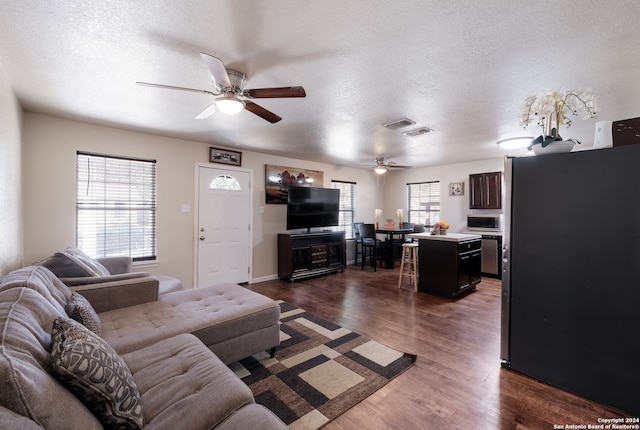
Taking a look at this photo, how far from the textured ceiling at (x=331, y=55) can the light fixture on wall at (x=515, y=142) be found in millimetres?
904

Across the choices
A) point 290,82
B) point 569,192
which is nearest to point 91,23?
point 290,82

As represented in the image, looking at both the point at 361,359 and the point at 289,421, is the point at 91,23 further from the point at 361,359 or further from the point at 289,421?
the point at 361,359

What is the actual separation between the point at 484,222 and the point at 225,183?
17.2ft

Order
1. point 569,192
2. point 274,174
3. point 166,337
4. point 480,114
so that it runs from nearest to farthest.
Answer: point 166,337 < point 569,192 < point 480,114 < point 274,174

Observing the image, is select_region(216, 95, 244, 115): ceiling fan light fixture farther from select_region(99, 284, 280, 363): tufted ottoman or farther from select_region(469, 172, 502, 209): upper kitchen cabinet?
select_region(469, 172, 502, 209): upper kitchen cabinet

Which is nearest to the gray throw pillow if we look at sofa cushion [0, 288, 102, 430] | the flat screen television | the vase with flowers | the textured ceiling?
sofa cushion [0, 288, 102, 430]

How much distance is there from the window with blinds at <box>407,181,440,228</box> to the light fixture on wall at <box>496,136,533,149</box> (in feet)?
7.74

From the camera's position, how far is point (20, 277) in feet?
5.33

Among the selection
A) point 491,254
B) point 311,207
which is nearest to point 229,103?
point 311,207

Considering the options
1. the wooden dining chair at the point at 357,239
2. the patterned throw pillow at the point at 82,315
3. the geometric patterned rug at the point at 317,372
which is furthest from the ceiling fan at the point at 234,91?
the wooden dining chair at the point at 357,239

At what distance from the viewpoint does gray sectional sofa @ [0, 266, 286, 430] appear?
33.9 inches

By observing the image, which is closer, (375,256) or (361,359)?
(361,359)

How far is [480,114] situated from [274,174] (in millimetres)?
3558

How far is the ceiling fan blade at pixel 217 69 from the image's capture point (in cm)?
164
